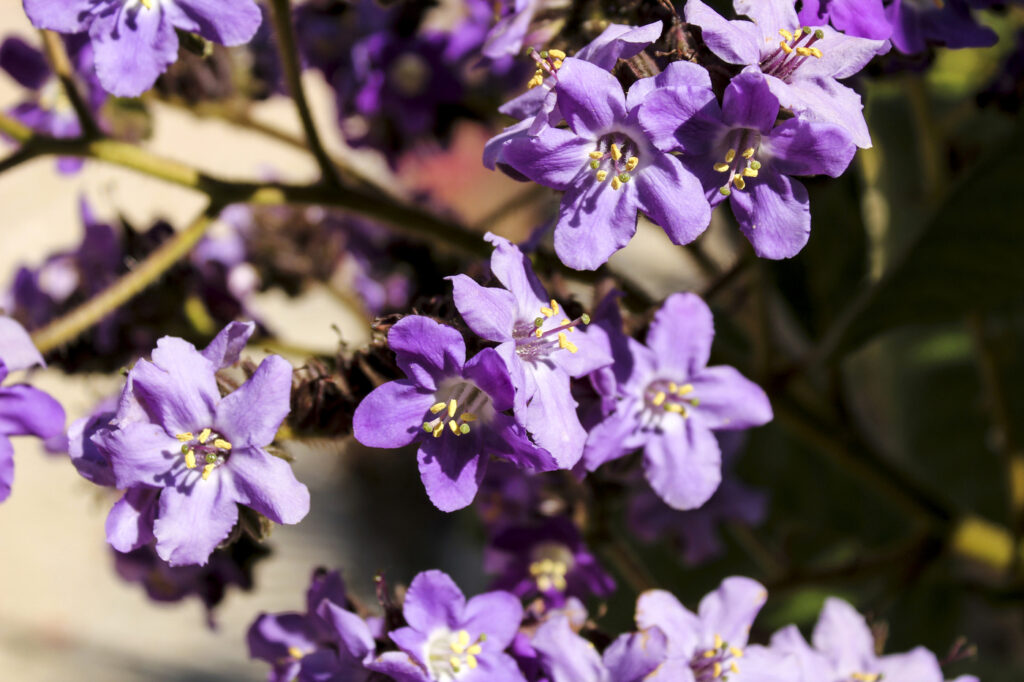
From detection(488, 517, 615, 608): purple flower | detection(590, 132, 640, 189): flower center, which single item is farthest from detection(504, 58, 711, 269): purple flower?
detection(488, 517, 615, 608): purple flower

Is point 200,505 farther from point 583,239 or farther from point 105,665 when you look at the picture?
point 105,665

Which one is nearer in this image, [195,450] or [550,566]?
[195,450]

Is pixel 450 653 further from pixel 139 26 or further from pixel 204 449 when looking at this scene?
pixel 139 26

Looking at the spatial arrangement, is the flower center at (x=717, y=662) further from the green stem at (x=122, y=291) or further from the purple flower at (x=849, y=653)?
the green stem at (x=122, y=291)

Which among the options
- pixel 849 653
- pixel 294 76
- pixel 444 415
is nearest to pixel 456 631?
pixel 444 415

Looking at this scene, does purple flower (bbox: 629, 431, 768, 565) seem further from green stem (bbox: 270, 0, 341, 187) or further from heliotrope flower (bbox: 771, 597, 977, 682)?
green stem (bbox: 270, 0, 341, 187)

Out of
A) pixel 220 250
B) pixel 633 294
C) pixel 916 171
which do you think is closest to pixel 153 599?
pixel 220 250
